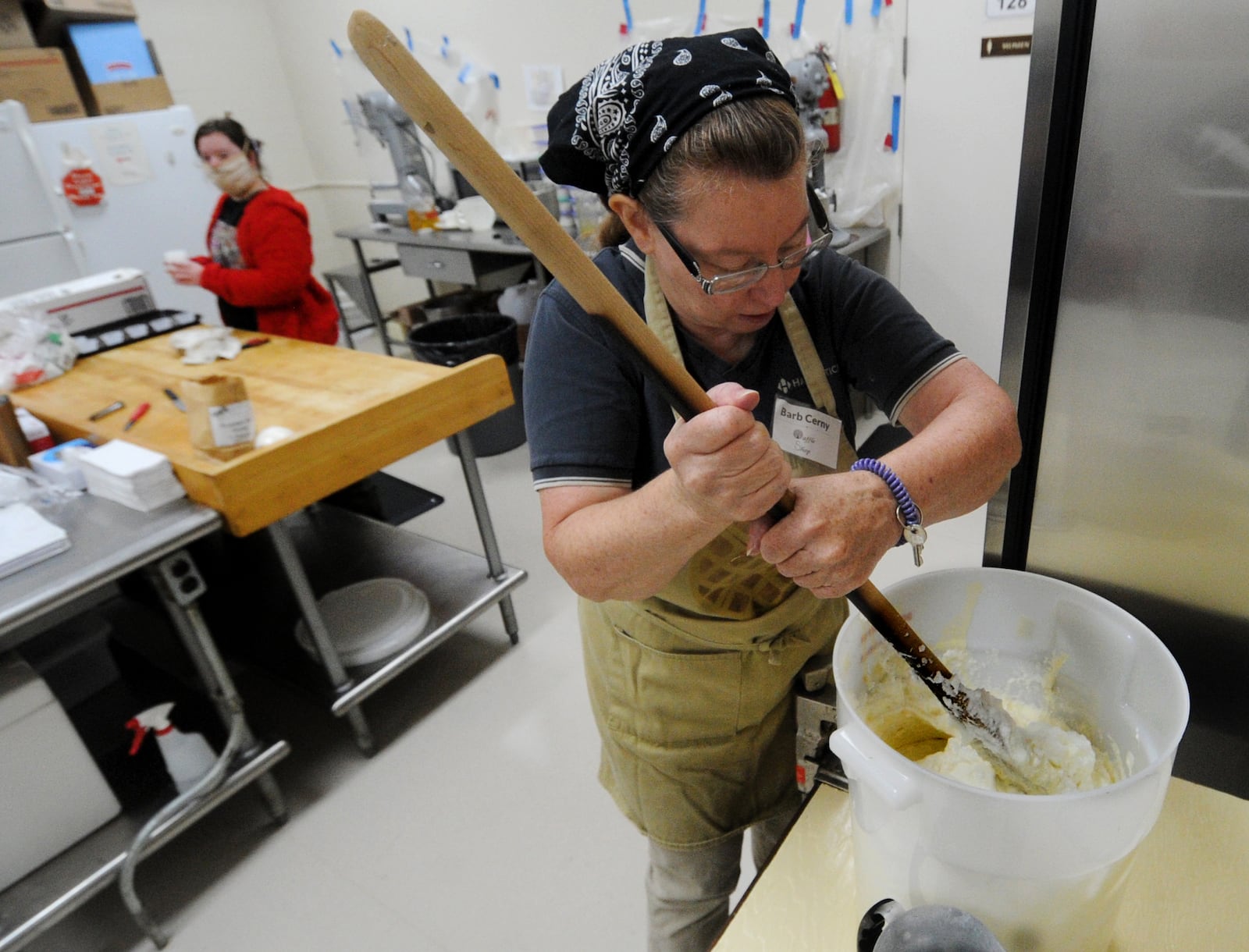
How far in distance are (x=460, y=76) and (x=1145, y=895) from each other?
455 centimetres

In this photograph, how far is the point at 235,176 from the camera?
2.57 m

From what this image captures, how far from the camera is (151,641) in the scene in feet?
8.02

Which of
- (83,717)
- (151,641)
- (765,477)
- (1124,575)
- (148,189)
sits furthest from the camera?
(148,189)

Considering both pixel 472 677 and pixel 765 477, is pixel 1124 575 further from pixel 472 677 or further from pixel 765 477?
pixel 472 677

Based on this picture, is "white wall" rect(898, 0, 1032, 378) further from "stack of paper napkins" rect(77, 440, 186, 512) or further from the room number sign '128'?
"stack of paper napkins" rect(77, 440, 186, 512)

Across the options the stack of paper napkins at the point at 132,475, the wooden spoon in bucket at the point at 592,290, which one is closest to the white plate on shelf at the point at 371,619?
the stack of paper napkins at the point at 132,475

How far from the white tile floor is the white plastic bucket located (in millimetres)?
1159

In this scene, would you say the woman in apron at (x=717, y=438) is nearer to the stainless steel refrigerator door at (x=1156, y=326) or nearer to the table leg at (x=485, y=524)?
the stainless steel refrigerator door at (x=1156, y=326)

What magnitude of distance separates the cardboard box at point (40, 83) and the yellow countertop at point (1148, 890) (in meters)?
4.85

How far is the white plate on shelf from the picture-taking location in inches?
80.3

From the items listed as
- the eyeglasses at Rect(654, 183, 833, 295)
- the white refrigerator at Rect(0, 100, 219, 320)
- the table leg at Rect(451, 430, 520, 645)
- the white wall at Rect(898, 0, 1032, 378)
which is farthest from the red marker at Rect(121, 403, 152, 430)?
the white wall at Rect(898, 0, 1032, 378)

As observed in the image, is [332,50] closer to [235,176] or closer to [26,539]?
[235,176]

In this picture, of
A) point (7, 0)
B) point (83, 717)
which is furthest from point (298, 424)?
point (7, 0)

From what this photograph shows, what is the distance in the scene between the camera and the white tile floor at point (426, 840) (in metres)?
1.60
